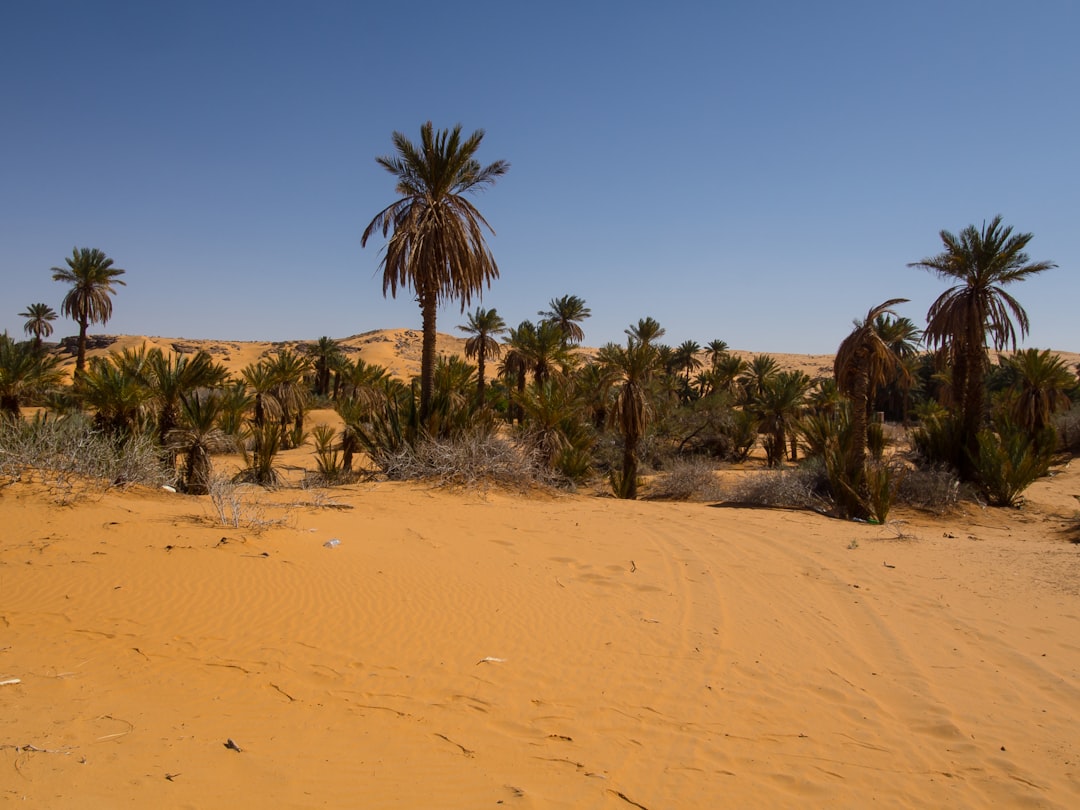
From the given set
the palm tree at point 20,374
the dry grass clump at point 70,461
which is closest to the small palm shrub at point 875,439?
the dry grass clump at point 70,461

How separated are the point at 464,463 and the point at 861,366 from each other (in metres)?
10.2

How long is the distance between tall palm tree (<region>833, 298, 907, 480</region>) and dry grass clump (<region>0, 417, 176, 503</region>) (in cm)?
1536

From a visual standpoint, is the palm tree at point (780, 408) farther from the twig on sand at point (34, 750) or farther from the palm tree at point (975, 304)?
the twig on sand at point (34, 750)

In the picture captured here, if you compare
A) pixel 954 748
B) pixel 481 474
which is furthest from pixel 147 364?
pixel 954 748

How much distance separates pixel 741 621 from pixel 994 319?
1714 cm

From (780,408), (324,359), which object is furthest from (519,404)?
(324,359)

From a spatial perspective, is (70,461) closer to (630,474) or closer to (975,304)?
(630,474)

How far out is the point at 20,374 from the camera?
1898 cm

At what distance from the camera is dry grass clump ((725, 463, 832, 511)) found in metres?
15.8

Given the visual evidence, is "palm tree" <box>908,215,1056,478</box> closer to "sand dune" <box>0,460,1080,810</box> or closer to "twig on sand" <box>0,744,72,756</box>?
"sand dune" <box>0,460,1080,810</box>

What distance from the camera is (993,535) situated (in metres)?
13.1

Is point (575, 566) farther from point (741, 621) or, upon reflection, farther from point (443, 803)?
point (443, 803)

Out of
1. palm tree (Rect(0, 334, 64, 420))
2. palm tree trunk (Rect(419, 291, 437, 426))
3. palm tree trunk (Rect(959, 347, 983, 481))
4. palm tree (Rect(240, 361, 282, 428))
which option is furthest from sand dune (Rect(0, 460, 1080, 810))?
palm tree (Rect(240, 361, 282, 428))

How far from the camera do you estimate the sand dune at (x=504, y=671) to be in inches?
147
